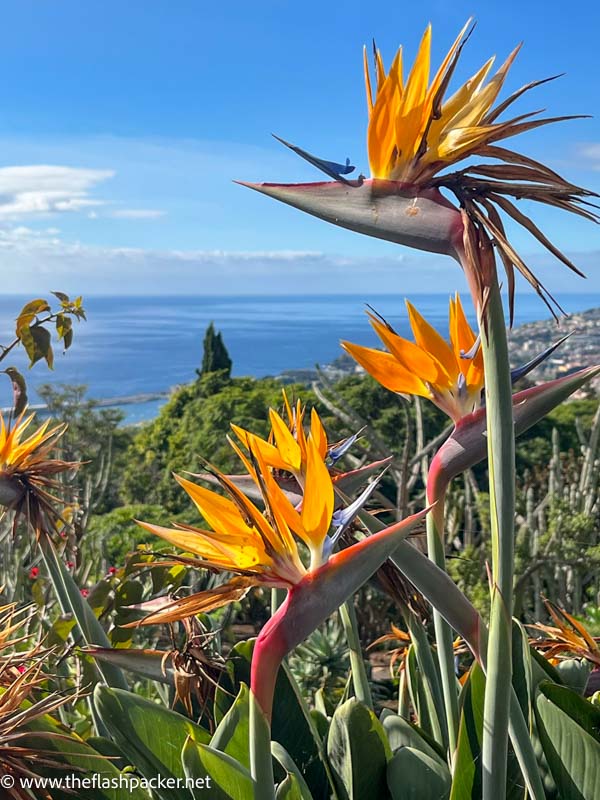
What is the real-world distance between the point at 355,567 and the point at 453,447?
22cm

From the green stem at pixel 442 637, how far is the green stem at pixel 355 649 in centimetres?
19

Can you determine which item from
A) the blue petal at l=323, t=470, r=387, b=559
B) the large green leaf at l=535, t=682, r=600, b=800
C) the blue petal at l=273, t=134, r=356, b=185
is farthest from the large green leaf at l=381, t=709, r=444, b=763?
the blue petal at l=273, t=134, r=356, b=185

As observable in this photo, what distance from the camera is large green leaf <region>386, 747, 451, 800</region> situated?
2.96 ft

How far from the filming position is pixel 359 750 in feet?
3.02

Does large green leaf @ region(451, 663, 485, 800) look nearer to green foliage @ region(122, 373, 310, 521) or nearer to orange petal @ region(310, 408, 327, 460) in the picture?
orange petal @ region(310, 408, 327, 460)

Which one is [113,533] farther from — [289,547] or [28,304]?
[289,547]

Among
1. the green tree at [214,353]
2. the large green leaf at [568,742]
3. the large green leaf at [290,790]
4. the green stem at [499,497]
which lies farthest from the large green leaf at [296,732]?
the green tree at [214,353]

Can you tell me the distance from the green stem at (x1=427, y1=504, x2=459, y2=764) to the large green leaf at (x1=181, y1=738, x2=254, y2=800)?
0.88 feet

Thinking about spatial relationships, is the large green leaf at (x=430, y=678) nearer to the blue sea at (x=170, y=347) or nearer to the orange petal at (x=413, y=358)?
the orange petal at (x=413, y=358)

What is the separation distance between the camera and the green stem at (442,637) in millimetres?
844

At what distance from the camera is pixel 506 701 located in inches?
26.3

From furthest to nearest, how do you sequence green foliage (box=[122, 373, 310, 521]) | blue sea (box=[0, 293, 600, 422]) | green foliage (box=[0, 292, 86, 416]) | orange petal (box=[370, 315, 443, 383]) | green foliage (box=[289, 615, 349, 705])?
1. blue sea (box=[0, 293, 600, 422])
2. green foliage (box=[122, 373, 310, 521])
3. green foliage (box=[289, 615, 349, 705])
4. green foliage (box=[0, 292, 86, 416])
5. orange petal (box=[370, 315, 443, 383])

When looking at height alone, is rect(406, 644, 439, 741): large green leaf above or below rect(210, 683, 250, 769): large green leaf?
below

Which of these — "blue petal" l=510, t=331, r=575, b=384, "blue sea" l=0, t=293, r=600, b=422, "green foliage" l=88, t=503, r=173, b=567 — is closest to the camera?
"blue petal" l=510, t=331, r=575, b=384
